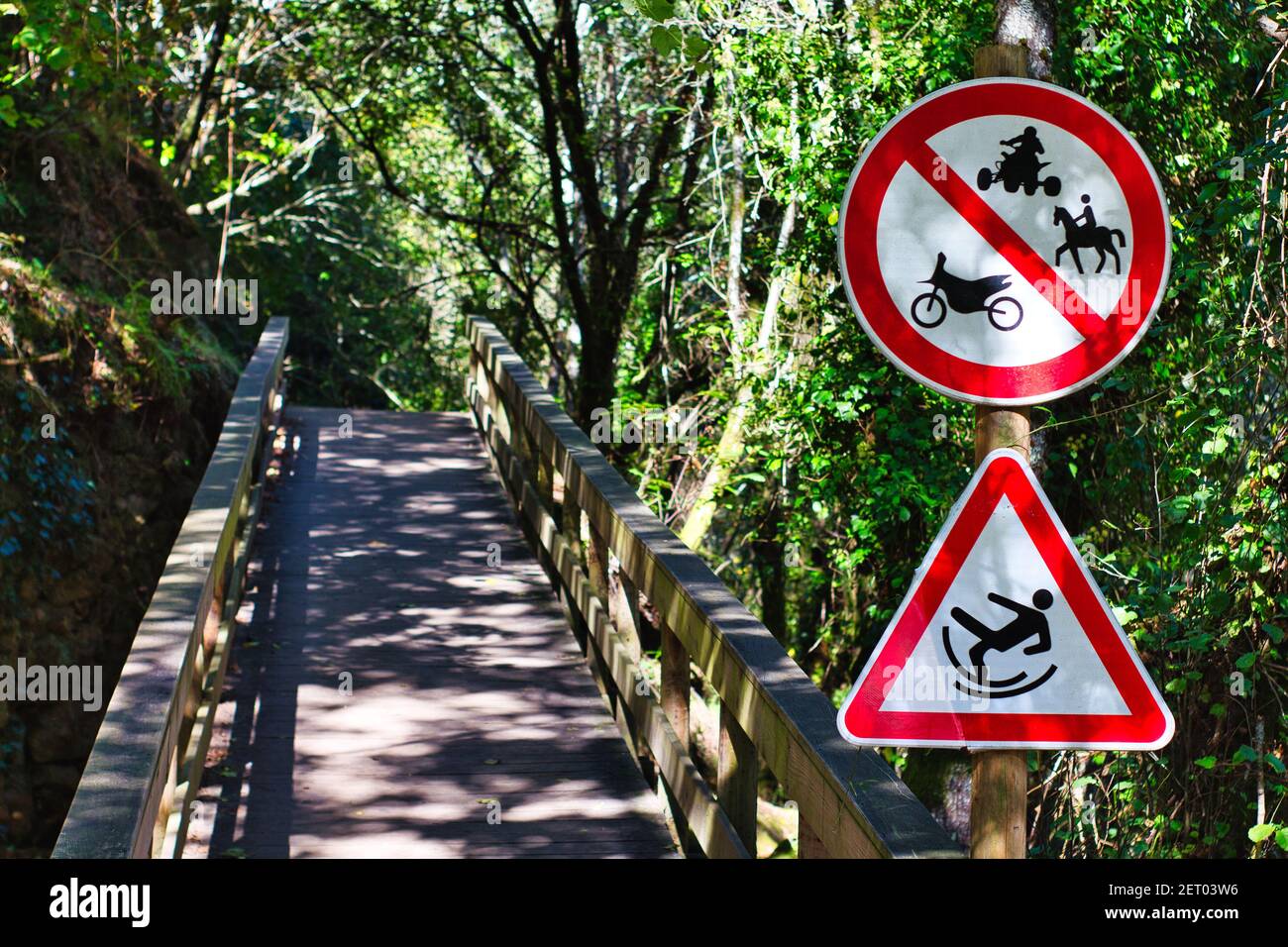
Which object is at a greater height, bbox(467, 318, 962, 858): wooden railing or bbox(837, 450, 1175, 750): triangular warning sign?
bbox(837, 450, 1175, 750): triangular warning sign

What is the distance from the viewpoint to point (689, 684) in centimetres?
547

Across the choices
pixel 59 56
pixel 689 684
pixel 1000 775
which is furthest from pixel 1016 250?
pixel 59 56

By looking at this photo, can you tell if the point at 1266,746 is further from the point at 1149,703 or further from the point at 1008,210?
the point at 1008,210

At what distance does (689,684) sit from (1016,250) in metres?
3.09

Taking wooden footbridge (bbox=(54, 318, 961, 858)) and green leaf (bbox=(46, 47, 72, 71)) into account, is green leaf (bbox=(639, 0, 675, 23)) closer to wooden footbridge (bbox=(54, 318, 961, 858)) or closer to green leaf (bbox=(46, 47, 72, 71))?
wooden footbridge (bbox=(54, 318, 961, 858))

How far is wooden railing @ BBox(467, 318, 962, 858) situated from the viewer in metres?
3.51

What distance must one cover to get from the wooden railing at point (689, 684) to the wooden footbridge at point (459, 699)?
0.01 metres

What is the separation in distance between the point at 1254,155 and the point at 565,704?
386 centimetres

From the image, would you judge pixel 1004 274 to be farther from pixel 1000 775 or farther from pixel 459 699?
pixel 459 699

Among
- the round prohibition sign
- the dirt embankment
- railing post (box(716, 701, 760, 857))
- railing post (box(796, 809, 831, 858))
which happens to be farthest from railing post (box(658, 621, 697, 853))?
the dirt embankment

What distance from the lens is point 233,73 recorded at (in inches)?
657

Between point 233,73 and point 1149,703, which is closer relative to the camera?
point 1149,703

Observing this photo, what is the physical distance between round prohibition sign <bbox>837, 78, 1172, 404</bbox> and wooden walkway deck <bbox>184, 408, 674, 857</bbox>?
10.2ft
